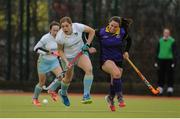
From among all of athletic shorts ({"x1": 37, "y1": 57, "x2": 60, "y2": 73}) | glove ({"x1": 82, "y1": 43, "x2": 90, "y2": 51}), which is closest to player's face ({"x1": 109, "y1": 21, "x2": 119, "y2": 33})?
glove ({"x1": 82, "y1": 43, "x2": 90, "y2": 51})

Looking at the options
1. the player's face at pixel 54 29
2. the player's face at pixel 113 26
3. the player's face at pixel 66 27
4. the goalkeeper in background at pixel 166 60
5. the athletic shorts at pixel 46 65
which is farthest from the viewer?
the goalkeeper in background at pixel 166 60

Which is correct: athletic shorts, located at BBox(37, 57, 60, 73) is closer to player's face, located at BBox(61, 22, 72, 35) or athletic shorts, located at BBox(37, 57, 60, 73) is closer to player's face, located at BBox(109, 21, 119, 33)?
player's face, located at BBox(61, 22, 72, 35)

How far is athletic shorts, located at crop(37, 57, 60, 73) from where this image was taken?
16969 millimetres

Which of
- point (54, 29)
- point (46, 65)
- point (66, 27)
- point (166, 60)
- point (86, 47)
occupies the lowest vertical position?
point (166, 60)

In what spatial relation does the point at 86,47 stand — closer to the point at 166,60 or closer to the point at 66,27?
the point at 66,27

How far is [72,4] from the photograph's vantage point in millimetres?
24703

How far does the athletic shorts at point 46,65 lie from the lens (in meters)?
17.0

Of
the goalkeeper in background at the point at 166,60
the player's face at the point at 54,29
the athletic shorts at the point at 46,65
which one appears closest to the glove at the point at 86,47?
the player's face at the point at 54,29

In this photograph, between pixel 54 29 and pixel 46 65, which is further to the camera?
Result: pixel 46 65

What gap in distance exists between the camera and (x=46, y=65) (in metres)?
17.1

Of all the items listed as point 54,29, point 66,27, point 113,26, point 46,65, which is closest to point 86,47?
point 66,27

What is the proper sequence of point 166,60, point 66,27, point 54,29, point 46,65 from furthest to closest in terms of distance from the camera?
1. point 166,60
2. point 46,65
3. point 54,29
4. point 66,27

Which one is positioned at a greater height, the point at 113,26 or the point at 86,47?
the point at 113,26

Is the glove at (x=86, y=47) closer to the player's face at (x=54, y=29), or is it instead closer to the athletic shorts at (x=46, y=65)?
the player's face at (x=54, y=29)
